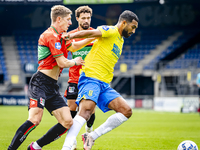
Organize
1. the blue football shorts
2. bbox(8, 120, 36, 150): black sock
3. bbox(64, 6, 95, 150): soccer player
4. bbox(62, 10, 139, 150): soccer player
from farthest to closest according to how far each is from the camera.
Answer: bbox(64, 6, 95, 150): soccer player < bbox(62, 10, 139, 150): soccer player < the blue football shorts < bbox(8, 120, 36, 150): black sock

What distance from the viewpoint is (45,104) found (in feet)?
14.0

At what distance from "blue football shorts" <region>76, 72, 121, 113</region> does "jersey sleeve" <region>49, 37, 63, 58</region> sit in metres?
0.65

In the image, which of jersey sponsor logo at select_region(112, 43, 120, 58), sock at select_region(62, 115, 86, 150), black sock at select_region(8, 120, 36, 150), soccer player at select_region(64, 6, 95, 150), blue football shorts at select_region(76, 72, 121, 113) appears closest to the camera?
black sock at select_region(8, 120, 36, 150)

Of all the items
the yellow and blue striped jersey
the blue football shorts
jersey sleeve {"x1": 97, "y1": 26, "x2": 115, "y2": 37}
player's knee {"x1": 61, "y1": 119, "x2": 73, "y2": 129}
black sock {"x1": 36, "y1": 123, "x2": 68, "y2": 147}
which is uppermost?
jersey sleeve {"x1": 97, "y1": 26, "x2": 115, "y2": 37}

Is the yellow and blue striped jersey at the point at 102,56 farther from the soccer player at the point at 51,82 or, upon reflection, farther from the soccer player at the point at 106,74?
the soccer player at the point at 51,82

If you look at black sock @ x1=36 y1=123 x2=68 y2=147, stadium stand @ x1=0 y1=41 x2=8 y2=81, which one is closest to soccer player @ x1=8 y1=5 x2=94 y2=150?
black sock @ x1=36 y1=123 x2=68 y2=147

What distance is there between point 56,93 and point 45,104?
0.75 feet

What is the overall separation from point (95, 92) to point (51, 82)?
0.67 meters

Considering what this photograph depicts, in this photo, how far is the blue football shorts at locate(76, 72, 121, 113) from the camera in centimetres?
424

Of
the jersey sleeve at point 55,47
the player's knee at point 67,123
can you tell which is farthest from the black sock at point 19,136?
the jersey sleeve at point 55,47

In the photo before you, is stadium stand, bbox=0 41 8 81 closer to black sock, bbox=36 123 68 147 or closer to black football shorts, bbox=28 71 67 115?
black football shorts, bbox=28 71 67 115

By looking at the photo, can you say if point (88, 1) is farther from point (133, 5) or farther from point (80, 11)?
point (80, 11)

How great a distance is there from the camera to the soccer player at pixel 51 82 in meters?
4.03

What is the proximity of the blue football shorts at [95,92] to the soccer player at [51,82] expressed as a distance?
1.03 ft
